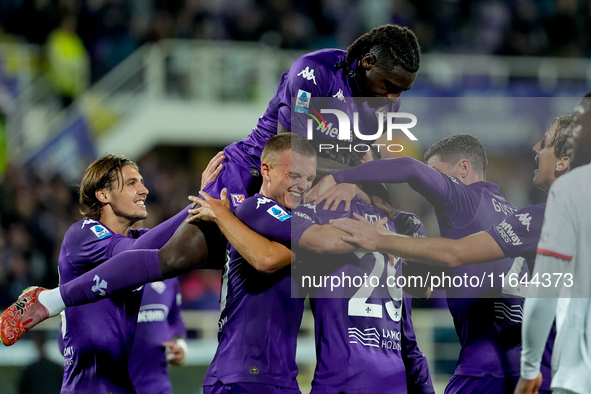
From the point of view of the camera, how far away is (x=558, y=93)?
1311 cm

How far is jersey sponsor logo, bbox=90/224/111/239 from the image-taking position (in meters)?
5.18

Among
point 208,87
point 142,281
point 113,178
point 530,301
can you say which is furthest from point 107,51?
point 530,301

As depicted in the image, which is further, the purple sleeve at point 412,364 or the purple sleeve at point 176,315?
the purple sleeve at point 176,315

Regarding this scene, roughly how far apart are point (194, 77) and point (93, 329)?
9437 mm

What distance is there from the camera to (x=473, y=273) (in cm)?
485

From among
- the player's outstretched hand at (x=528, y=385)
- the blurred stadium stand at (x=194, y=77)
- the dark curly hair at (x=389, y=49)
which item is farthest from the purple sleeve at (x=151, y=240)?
the blurred stadium stand at (x=194, y=77)

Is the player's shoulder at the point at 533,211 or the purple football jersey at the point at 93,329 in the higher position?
the player's shoulder at the point at 533,211

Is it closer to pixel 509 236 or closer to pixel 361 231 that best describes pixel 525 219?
pixel 509 236

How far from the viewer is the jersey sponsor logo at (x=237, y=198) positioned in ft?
16.6

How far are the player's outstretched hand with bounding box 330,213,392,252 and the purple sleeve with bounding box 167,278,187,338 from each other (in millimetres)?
2606

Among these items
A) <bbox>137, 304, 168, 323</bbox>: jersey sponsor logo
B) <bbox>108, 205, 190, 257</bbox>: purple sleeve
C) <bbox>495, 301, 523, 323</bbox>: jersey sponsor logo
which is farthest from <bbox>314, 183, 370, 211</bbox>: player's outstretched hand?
<bbox>137, 304, 168, 323</bbox>: jersey sponsor logo

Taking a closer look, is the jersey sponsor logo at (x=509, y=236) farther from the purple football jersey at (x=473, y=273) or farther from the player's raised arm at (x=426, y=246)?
the purple football jersey at (x=473, y=273)

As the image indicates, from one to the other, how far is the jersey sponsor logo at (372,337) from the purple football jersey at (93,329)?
59.1 inches

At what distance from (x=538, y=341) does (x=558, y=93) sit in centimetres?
1011
